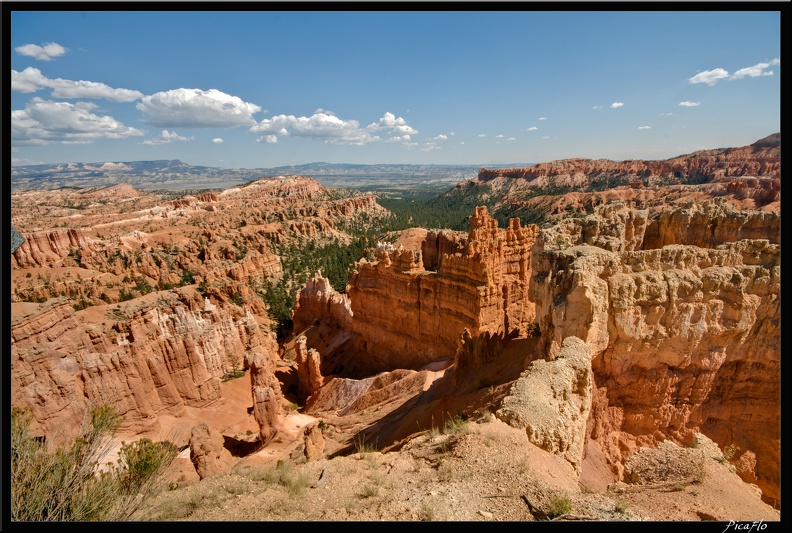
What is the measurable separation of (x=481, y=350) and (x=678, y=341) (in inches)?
274

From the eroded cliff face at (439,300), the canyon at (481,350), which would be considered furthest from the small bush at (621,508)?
the eroded cliff face at (439,300)

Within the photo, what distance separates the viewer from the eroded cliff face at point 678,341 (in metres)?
8.84

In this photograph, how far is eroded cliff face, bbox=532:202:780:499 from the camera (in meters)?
8.84

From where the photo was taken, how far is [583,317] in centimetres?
877

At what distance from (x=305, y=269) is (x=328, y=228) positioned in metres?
27.9

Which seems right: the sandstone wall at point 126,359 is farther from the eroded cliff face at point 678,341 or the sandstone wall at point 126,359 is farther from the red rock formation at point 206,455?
the eroded cliff face at point 678,341

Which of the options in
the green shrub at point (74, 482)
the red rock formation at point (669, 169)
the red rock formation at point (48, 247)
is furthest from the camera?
the red rock formation at point (669, 169)

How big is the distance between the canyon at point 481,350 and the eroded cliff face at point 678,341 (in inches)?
1.7

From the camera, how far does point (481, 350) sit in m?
15.0

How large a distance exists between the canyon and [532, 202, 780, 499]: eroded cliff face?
1.7 inches

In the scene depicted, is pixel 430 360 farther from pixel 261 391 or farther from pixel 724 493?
pixel 724 493
